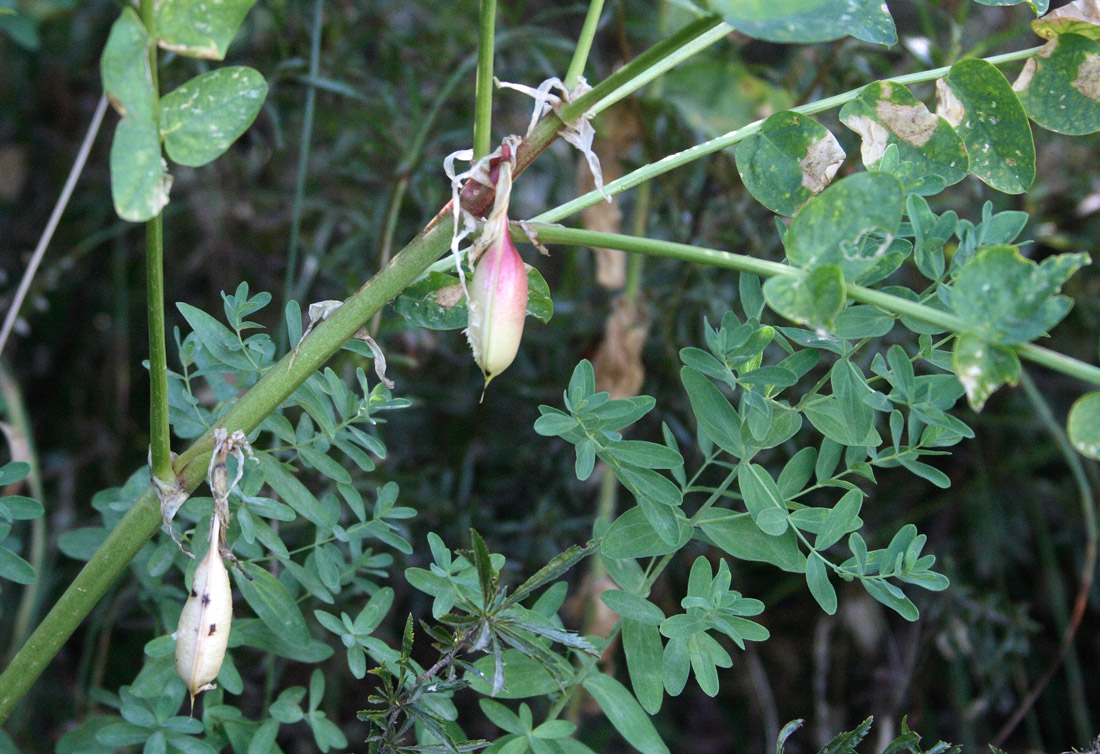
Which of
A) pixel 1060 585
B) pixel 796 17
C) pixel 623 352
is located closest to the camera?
pixel 796 17

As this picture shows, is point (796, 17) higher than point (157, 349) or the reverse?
higher

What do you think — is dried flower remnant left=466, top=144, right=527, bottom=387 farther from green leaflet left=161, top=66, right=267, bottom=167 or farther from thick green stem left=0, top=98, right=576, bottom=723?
green leaflet left=161, top=66, right=267, bottom=167

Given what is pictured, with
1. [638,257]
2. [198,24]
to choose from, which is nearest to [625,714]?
[198,24]

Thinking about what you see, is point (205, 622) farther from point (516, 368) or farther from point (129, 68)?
point (516, 368)

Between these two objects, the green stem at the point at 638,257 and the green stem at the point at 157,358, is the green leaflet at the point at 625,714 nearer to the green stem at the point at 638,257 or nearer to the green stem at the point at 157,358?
the green stem at the point at 157,358

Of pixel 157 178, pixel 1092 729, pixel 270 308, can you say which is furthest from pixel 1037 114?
pixel 270 308

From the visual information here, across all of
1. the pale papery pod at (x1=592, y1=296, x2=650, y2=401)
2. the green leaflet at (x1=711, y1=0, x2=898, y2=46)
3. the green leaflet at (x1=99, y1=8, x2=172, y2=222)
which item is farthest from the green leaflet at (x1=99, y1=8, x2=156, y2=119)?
the pale papery pod at (x1=592, y1=296, x2=650, y2=401)

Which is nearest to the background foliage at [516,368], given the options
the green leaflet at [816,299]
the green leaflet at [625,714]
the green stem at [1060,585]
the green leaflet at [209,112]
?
the green stem at [1060,585]
